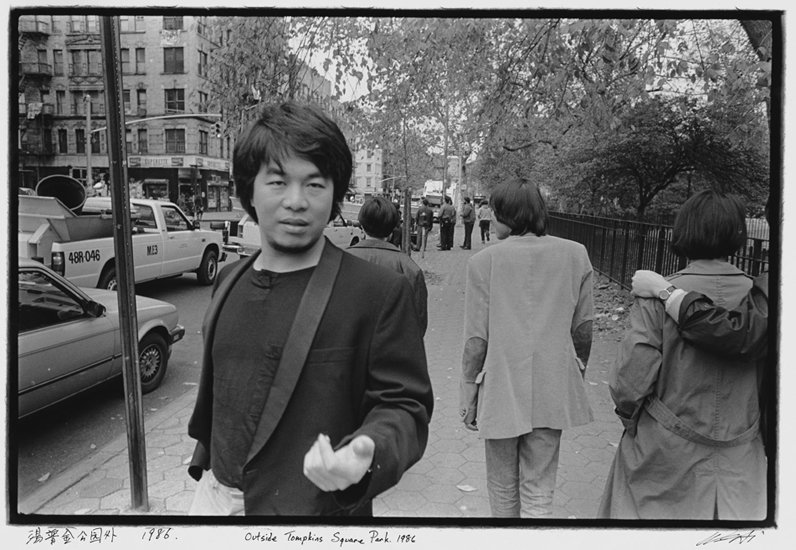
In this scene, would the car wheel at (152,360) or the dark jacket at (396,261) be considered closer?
the dark jacket at (396,261)

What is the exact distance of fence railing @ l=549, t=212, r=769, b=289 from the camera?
25.5 feet

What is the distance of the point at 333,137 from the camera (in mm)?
1508

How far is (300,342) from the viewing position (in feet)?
4.59

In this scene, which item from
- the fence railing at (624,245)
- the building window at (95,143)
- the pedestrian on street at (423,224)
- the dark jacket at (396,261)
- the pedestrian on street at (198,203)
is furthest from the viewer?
the pedestrian on street at (198,203)

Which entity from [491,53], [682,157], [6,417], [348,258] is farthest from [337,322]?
[682,157]

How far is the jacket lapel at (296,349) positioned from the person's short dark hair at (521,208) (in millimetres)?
1489

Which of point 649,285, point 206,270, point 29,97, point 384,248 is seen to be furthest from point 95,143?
point 649,285

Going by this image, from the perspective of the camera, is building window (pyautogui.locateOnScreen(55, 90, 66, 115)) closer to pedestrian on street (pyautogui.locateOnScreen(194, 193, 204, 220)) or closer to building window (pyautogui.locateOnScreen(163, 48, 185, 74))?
building window (pyautogui.locateOnScreen(163, 48, 185, 74))

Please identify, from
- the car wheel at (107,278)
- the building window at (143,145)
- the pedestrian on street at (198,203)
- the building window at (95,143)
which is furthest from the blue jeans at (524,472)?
the pedestrian on street at (198,203)

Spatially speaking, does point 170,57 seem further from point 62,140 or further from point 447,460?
point 447,460

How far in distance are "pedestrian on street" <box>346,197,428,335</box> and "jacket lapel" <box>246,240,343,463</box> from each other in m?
2.32

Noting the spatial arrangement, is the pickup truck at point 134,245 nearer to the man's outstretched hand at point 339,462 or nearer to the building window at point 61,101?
the building window at point 61,101

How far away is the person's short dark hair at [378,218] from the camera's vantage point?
3975 millimetres
